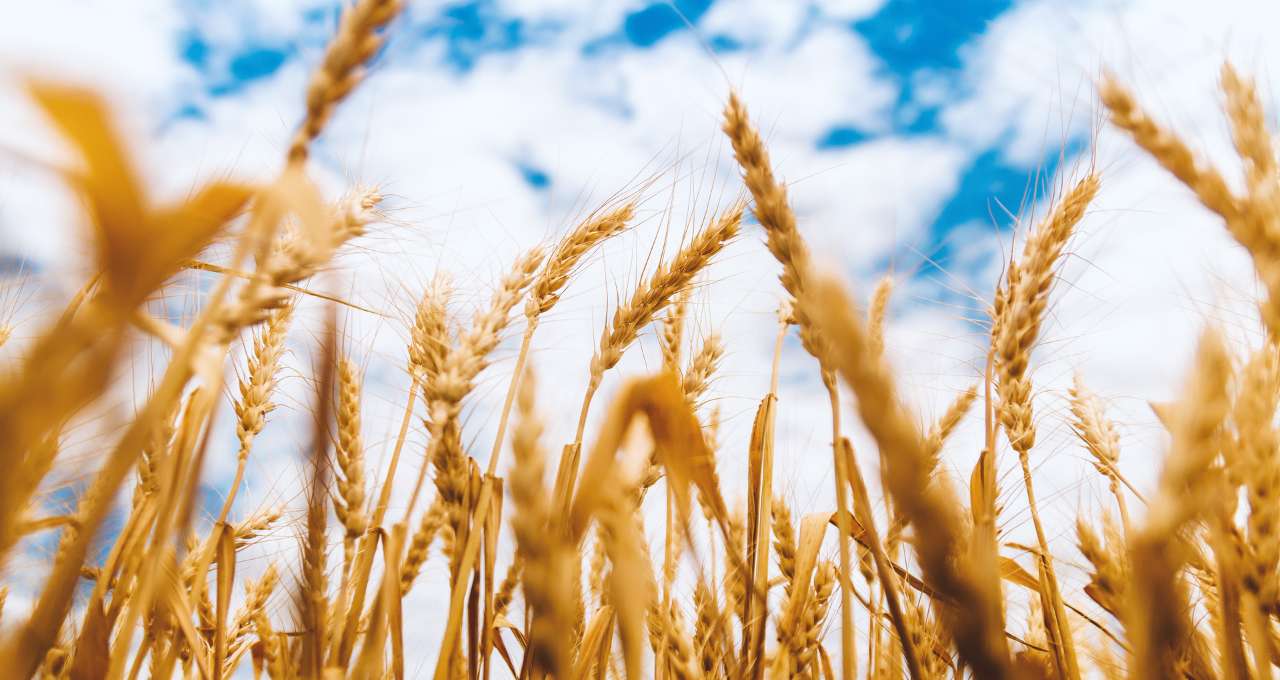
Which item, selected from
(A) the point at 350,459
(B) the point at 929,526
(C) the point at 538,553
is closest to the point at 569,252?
(A) the point at 350,459

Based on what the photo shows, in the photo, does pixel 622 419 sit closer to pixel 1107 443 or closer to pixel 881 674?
pixel 881 674

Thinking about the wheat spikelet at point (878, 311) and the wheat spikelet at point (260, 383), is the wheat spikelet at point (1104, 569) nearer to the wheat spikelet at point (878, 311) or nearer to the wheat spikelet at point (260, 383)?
the wheat spikelet at point (878, 311)

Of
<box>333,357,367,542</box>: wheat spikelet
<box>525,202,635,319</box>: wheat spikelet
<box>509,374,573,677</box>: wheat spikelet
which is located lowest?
<box>509,374,573,677</box>: wheat spikelet

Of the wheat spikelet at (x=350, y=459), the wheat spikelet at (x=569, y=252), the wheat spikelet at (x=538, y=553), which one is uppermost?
the wheat spikelet at (x=569, y=252)

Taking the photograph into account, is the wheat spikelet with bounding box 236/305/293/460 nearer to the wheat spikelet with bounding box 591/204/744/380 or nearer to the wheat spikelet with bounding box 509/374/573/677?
the wheat spikelet with bounding box 591/204/744/380

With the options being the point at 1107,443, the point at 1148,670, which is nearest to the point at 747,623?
the point at 1148,670

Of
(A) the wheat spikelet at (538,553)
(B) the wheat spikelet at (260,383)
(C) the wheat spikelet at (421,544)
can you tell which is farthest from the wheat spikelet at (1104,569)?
(B) the wheat spikelet at (260,383)

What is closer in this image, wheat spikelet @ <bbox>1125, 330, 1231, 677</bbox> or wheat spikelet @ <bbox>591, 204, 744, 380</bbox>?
wheat spikelet @ <bbox>1125, 330, 1231, 677</bbox>

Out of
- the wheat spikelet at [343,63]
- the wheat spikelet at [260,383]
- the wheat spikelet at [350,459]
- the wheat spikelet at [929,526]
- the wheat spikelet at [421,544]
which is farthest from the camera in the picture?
the wheat spikelet at [260,383]

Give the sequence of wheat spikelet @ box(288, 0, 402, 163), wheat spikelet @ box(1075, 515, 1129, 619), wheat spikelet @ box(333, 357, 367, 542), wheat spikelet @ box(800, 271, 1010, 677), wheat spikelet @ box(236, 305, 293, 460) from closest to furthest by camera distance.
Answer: wheat spikelet @ box(800, 271, 1010, 677) → wheat spikelet @ box(288, 0, 402, 163) → wheat spikelet @ box(1075, 515, 1129, 619) → wheat spikelet @ box(333, 357, 367, 542) → wheat spikelet @ box(236, 305, 293, 460)

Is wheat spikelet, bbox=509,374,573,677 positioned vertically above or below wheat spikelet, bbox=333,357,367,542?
below

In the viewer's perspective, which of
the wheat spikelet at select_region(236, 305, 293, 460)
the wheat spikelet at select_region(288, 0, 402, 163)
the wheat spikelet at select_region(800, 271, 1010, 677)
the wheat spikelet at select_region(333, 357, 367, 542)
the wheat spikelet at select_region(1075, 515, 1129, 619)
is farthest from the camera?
the wheat spikelet at select_region(236, 305, 293, 460)

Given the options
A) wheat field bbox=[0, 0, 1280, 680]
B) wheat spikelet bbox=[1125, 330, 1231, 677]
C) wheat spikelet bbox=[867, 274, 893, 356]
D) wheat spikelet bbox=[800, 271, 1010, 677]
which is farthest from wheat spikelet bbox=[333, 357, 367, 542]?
wheat spikelet bbox=[867, 274, 893, 356]

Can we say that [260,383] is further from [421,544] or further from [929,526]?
[929,526]
